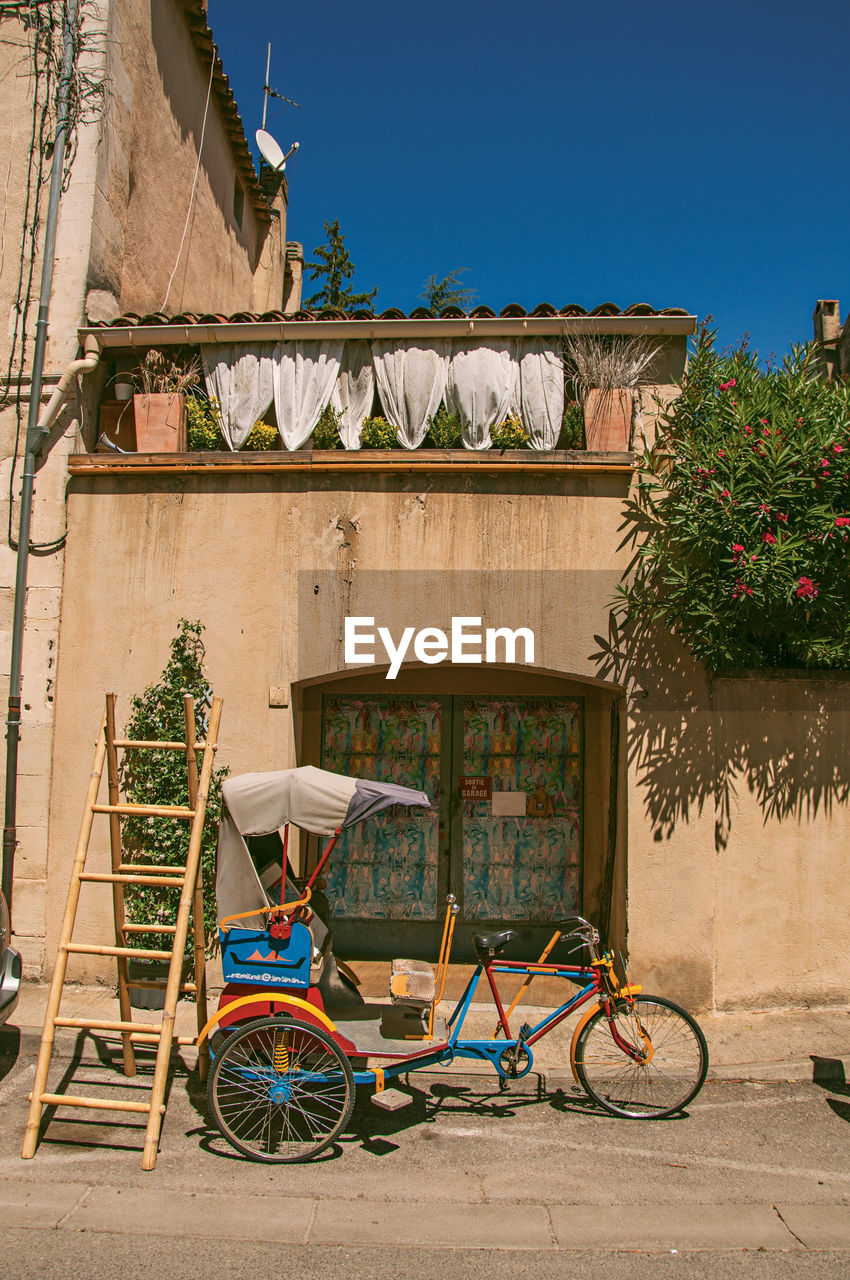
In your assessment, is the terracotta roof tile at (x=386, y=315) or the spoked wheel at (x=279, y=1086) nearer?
the spoked wheel at (x=279, y=1086)

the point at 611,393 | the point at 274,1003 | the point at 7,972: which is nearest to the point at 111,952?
the point at 274,1003

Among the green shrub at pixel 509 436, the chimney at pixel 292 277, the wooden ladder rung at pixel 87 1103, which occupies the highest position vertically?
the chimney at pixel 292 277

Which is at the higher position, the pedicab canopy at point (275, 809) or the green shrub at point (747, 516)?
the green shrub at point (747, 516)

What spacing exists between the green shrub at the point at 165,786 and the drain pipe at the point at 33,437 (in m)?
1.00

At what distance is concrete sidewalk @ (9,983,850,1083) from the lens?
6051 millimetres

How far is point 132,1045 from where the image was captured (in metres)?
5.85

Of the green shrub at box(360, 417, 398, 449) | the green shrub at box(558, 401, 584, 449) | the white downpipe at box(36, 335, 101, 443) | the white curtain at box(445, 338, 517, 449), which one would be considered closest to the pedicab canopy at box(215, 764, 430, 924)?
the green shrub at box(360, 417, 398, 449)

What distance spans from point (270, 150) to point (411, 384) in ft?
24.9

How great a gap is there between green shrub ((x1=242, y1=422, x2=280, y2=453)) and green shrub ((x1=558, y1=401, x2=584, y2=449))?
2.71 m

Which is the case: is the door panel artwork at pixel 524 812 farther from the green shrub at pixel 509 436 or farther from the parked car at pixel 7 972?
the parked car at pixel 7 972

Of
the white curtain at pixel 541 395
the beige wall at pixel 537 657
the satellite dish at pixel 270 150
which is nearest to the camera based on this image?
the beige wall at pixel 537 657

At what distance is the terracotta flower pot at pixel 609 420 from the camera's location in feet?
23.7

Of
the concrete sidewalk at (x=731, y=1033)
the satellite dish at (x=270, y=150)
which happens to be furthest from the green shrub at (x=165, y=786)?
the satellite dish at (x=270, y=150)

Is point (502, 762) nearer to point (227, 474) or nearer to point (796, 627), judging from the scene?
point (796, 627)
